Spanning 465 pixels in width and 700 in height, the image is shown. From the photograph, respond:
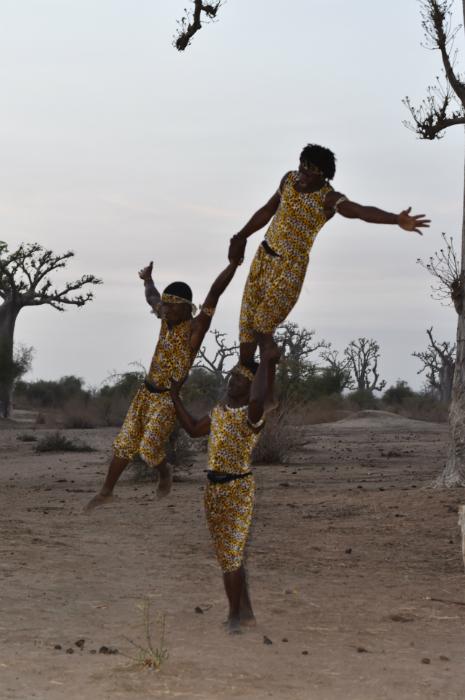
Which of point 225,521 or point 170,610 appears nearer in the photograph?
point 225,521

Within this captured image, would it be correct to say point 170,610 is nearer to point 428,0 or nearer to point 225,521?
point 225,521

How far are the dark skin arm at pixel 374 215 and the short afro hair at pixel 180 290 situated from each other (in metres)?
1.09

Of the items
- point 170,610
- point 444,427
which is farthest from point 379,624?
point 444,427

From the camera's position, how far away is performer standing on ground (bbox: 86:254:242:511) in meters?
6.40

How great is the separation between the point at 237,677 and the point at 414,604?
2.67m

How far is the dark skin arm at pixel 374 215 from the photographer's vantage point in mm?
5285

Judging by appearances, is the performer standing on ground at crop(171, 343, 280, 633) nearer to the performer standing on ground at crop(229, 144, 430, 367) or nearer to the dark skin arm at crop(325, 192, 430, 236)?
the performer standing on ground at crop(229, 144, 430, 367)

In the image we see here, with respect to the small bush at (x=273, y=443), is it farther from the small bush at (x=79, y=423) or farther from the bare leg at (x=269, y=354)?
the small bush at (x=79, y=423)

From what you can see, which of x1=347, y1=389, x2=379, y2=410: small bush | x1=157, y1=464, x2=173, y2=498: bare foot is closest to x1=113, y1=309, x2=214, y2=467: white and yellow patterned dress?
x1=157, y1=464, x2=173, y2=498: bare foot

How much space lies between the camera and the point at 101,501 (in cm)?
692

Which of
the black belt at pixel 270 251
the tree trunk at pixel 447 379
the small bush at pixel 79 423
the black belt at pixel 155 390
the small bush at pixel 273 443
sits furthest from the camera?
the tree trunk at pixel 447 379

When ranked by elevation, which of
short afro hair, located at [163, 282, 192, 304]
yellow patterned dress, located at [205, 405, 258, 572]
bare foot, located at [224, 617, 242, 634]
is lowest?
bare foot, located at [224, 617, 242, 634]

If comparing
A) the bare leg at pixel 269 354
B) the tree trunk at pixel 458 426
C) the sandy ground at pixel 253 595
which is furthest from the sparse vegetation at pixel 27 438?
the bare leg at pixel 269 354

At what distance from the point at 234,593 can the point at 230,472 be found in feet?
Answer: 2.55
